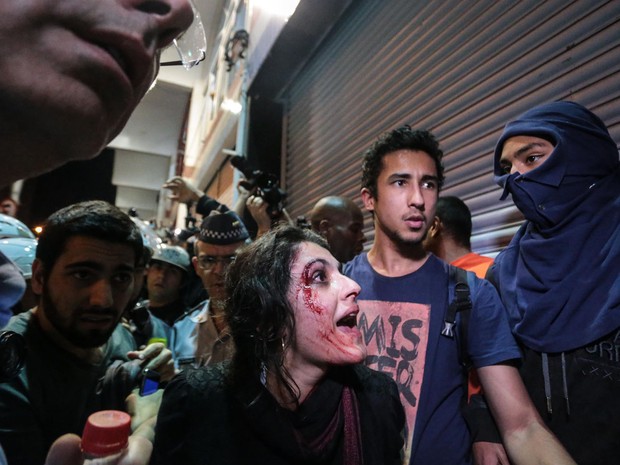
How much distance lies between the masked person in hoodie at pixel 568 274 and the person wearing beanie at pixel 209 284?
209 centimetres

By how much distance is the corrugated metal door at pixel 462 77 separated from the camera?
2.16 metres

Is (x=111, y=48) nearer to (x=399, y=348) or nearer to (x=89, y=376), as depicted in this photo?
(x=399, y=348)

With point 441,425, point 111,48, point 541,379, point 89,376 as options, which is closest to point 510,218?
point 541,379

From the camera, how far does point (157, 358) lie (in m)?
1.87

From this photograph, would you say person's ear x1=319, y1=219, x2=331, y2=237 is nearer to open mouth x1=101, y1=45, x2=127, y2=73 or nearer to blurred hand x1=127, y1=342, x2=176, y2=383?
blurred hand x1=127, y1=342, x2=176, y2=383

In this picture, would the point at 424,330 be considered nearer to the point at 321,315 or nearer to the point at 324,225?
the point at 321,315

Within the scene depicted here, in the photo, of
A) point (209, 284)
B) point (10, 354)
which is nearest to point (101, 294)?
point (10, 354)

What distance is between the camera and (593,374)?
4.83ft

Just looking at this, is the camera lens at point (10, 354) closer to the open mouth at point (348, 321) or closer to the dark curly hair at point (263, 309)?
the dark curly hair at point (263, 309)

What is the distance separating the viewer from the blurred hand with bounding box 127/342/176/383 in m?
1.86

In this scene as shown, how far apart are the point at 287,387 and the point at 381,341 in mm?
627

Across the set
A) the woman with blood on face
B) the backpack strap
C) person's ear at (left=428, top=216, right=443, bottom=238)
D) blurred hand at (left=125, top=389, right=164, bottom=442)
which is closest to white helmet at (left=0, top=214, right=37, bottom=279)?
blurred hand at (left=125, top=389, right=164, bottom=442)

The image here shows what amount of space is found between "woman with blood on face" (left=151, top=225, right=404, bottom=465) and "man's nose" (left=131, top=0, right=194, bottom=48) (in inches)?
38.0

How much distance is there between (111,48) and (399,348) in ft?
5.42
